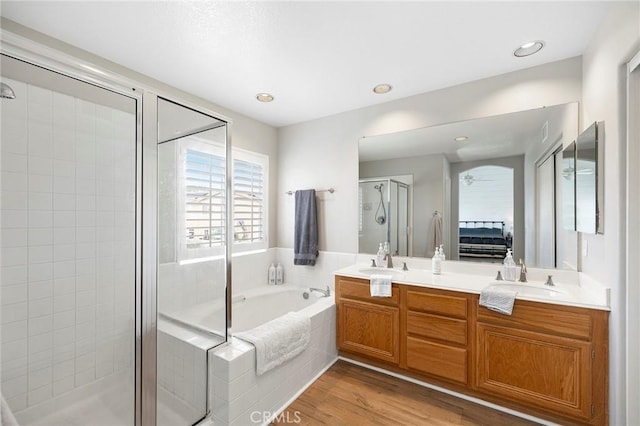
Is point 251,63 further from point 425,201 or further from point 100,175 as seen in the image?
point 425,201

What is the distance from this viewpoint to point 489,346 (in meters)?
1.95

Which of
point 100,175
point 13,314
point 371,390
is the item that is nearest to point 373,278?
point 371,390

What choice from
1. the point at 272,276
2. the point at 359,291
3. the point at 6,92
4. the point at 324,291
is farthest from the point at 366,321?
the point at 6,92

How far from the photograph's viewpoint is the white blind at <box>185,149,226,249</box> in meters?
1.99

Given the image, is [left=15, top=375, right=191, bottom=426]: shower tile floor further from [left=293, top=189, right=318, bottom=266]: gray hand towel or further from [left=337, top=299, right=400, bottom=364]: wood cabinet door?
[left=293, top=189, right=318, bottom=266]: gray hand towel

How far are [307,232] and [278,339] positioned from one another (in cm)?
152

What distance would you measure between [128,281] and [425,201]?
249 centimetres

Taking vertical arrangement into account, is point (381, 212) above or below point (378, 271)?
above

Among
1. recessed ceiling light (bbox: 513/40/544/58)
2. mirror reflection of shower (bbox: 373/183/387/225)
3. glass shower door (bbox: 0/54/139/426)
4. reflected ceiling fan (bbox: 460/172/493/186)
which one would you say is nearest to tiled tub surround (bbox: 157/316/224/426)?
glass shower door (bbox: 0/54/139/426)

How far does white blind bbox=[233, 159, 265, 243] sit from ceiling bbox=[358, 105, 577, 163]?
141 centimetres

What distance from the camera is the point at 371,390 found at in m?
2.18

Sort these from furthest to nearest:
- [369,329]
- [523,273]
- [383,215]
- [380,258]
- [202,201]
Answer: [383,215], [380,258], [369,329], [523,273], [202,201]

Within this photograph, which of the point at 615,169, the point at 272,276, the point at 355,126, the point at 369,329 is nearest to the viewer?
the point at 615,169

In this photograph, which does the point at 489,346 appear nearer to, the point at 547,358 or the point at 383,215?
the point at 547,358
